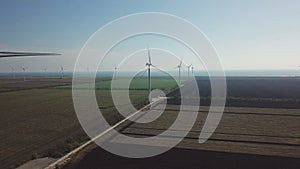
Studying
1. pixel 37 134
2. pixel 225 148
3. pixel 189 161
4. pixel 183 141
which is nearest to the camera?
pixel 189 161

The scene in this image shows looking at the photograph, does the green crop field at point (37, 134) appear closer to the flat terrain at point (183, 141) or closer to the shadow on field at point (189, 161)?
the flat terrain at point (183, 141)

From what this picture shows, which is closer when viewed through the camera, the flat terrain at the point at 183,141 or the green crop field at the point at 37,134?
the flat terrain at the point at 183,141

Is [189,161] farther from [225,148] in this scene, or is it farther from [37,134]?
[37,134]

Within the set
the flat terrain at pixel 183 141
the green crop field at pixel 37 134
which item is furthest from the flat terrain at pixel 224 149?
the green crop field at pixel 37 134

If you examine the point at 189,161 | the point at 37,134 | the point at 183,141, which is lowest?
the point at 189,161

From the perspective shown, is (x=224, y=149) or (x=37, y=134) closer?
(x=224, y=149)

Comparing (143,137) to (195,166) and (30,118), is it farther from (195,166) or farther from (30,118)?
(30,118)

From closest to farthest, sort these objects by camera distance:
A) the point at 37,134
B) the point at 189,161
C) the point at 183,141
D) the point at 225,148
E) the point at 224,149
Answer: the point at 189,161, the point at 224,149, the point at 225,148, the point at 183,141, the point at 37,134

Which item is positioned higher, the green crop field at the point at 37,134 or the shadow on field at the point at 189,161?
the green crop field at the point at 37,134

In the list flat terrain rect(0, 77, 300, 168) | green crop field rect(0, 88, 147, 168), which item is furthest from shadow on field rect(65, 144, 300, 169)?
green crop field rect(0, 88, 147, 168)

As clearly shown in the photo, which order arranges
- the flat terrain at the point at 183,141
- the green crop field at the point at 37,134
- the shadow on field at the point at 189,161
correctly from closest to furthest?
the shadow on field at the point at 189,161 < the flat terrain at the point at 183,141 < the green crop field at the point at 37,134

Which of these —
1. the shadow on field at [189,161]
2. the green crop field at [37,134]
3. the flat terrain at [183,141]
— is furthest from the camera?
the green crop field at [37,134]

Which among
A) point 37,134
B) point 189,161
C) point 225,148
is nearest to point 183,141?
point 225,148

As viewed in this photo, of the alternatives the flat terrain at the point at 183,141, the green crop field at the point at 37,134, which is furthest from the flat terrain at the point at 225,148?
the green crop field at the point at 37,134
